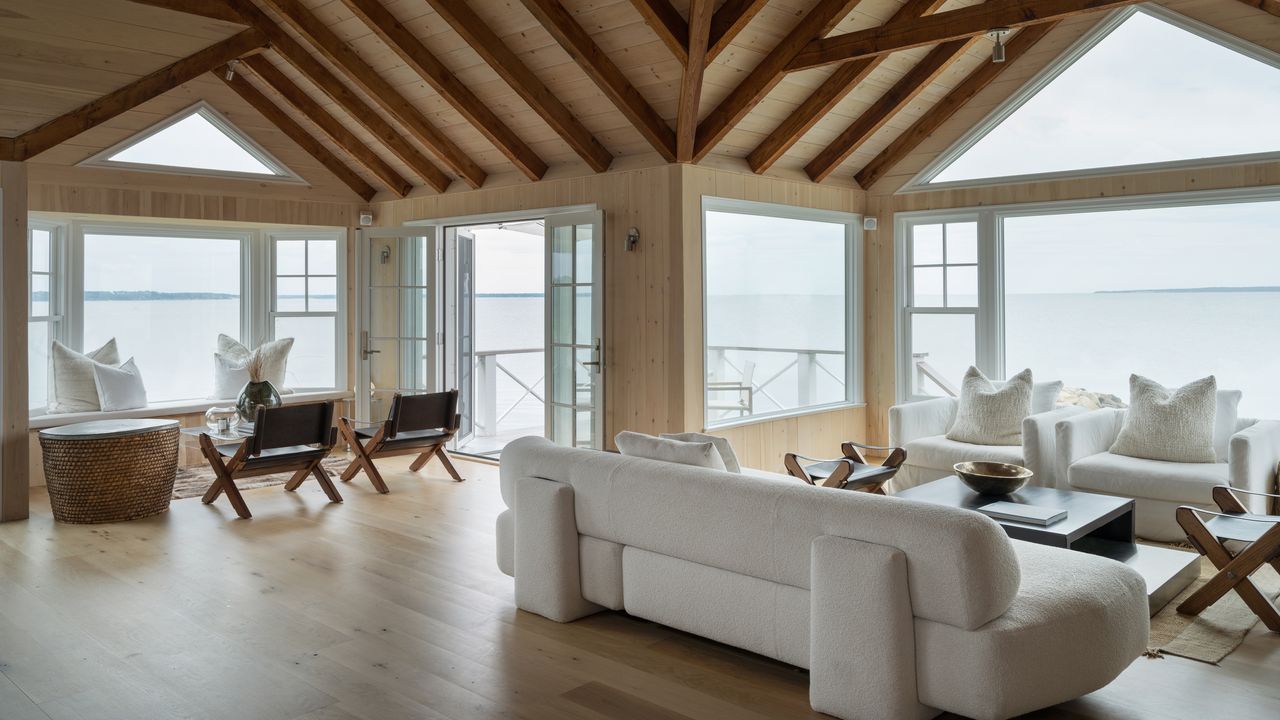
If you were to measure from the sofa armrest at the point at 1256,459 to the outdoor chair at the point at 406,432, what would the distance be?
15.6ft

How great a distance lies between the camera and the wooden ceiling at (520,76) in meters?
5.33

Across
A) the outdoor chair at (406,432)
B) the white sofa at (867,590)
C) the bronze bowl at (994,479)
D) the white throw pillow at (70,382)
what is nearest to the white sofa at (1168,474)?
the bronze bowl at (994,479)

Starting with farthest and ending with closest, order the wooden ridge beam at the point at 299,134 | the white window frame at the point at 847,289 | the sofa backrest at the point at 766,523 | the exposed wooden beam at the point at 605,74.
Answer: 1. the wooden ridge beam at the point at 299,134
2. the white window frame at the point at 847,289
3. the exposed wooden beam at the point at 605,74
4. the sofa backrest at the point at 766,523

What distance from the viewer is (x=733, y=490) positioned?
3.23 meters

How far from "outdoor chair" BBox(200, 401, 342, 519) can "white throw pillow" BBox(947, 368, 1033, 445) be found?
13.4 ft

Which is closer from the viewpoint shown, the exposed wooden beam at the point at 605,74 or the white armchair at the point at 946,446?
the exposed wooden beam at the point at 605,74

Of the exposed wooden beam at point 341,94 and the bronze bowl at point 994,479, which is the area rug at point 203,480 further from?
the bronze bowl at point 994,479

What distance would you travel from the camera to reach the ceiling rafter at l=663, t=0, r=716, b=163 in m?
5.00

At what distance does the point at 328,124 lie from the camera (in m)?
7.70

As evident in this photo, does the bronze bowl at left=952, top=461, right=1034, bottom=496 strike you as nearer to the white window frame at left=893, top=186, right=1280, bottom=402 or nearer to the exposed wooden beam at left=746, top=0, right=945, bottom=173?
the white window frame at left=893, top=186, right=1280, bottom=402

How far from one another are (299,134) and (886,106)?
4.77 m

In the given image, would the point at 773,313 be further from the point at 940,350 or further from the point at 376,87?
the point at 376,87

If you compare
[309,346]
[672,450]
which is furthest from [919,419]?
[309,346]

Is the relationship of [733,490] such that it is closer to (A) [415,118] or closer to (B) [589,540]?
(B) [589,540]
